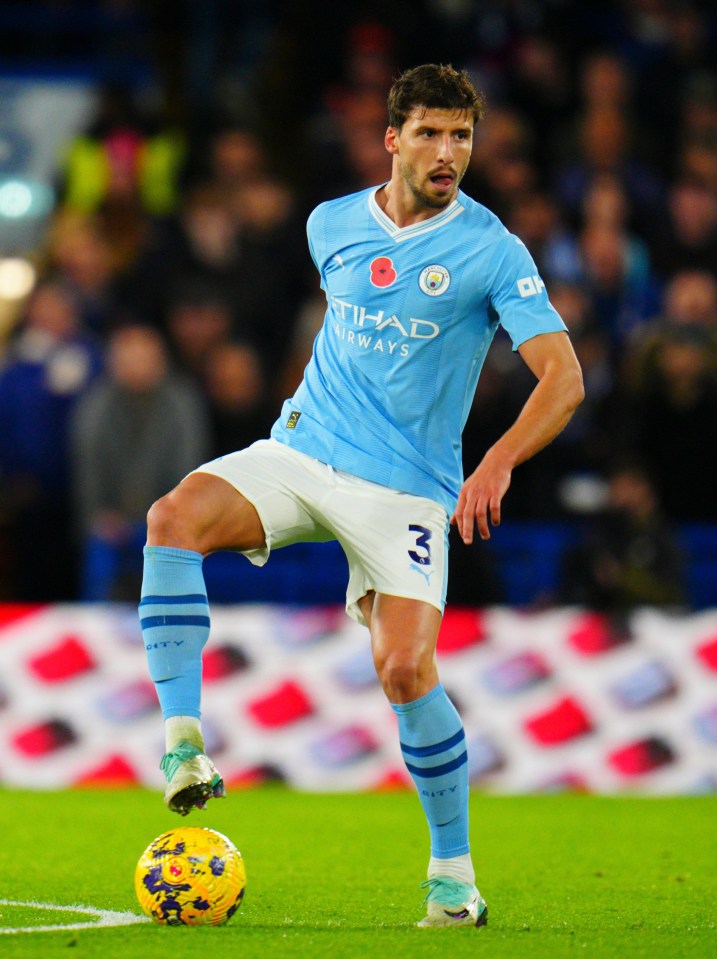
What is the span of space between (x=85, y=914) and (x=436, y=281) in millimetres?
2149

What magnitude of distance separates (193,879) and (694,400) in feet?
18.7

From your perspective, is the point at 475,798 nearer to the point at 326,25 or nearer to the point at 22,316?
the point at 22,316

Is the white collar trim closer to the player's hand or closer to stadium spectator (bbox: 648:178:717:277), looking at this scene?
the player's hand

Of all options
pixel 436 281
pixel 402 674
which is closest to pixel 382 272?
pixel 436 281

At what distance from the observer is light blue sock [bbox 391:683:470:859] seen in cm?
499

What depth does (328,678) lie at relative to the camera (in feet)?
31.0

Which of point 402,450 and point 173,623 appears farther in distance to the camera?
point 402,450

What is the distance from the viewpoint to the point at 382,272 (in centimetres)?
515

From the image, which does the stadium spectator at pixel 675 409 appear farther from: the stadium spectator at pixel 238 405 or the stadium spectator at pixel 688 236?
the stadium spectator at pixel 238 405

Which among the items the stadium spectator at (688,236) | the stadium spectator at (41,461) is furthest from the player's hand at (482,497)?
the stadium spectator at (688,236)

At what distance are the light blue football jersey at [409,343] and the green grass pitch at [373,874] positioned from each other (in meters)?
1.34

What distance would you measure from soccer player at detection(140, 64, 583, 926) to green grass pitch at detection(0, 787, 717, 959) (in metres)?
0.42

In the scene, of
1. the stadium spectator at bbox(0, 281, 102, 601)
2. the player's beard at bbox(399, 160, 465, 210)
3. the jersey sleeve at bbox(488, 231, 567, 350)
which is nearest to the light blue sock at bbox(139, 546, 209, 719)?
the jersey sleeve at bbox(488, 231, 567, 350)

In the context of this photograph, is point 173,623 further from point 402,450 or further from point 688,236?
point 688,236
